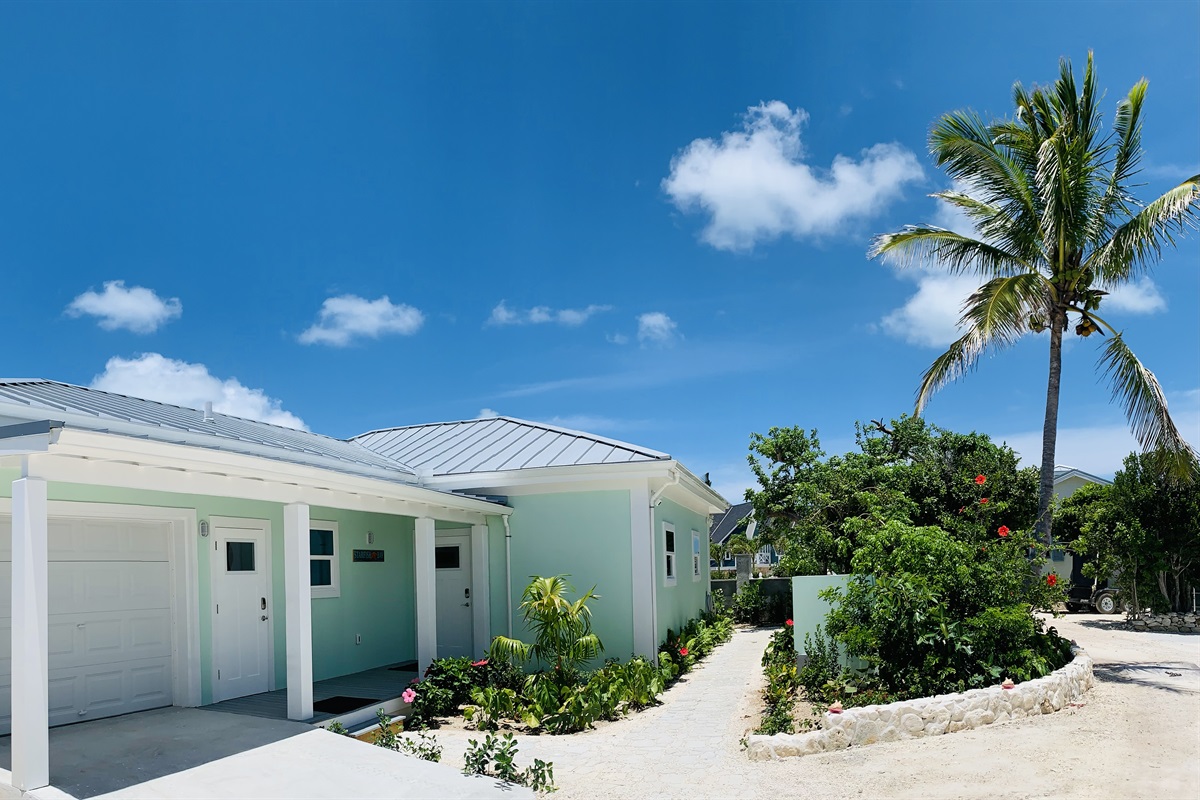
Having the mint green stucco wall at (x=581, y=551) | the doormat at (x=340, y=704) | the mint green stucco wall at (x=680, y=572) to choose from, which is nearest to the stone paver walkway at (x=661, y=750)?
the doormat at (x=340, y=704)

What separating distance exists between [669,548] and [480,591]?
3742 mm

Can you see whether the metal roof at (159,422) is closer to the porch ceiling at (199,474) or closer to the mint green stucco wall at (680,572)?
the porch ceiling at (199,474)

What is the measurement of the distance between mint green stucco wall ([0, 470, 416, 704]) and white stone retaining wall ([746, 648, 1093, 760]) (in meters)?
6.10

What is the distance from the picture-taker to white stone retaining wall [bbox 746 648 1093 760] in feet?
24.2

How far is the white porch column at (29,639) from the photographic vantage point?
17.7 feet

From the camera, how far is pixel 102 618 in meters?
8.18

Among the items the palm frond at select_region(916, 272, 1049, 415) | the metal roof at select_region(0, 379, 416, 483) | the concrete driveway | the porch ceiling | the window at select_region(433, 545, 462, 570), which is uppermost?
the palm frond at select_region(916, 272, 1049, 415)

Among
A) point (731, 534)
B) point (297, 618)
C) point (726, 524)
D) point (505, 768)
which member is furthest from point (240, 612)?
point (726, 524)

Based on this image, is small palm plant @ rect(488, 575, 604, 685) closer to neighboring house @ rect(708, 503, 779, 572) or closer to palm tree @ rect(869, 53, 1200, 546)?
palm tree @ rect(869, 53, 1200, 546)

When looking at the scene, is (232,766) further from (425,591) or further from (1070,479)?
(1070,479)

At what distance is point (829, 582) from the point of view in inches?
388

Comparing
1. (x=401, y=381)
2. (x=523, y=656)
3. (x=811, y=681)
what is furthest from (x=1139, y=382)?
(x=401, y=381)

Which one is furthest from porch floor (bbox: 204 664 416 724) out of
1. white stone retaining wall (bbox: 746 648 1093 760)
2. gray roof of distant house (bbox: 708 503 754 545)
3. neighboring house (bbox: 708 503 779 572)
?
gray roof of distant house (bbox: 708 503 754 545)

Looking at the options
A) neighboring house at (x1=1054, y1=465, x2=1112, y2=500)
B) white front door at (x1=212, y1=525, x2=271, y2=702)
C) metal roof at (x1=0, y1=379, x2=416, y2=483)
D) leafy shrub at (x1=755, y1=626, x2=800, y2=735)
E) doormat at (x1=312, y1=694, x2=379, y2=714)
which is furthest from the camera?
neighboring house at (x1=1054, y1=465, x2=1112, y2=500)
